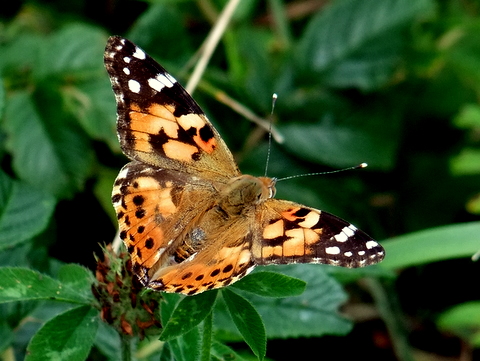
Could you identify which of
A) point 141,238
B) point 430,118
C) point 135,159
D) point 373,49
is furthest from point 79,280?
point 430,118

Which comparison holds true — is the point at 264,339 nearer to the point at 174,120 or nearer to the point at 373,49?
the point at 174,120

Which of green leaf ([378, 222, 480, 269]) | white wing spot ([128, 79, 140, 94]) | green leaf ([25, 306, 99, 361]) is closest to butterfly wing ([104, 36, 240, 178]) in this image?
white wing spot ([128, 79, 140, 94])

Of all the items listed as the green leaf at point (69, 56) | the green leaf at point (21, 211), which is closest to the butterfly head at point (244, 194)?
the green leaf at point (21, 211)

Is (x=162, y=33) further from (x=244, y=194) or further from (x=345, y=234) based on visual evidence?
(x=345, y=234)

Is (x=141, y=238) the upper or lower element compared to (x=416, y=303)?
lower

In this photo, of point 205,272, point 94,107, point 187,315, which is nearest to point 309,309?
point 205,272

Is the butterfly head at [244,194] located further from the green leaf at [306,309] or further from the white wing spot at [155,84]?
the white wing spot at [155,84]
